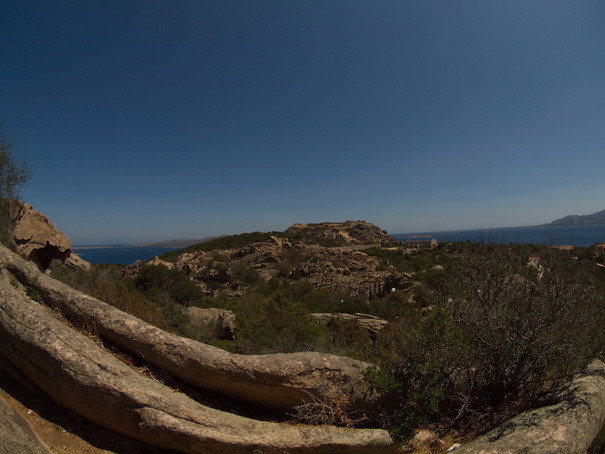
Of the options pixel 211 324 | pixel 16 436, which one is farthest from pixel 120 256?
pixel 16 436

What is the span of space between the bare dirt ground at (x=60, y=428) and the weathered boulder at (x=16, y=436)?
58 centimetres

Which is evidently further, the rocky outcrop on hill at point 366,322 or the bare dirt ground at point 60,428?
the rocky outcrop on hill at point 366,322

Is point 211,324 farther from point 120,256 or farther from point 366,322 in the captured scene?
point 120,256

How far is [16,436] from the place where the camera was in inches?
125

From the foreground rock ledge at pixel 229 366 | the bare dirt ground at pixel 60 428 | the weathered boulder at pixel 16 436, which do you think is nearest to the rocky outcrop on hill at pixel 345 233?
the foreground rock ledge at pixel 229 366

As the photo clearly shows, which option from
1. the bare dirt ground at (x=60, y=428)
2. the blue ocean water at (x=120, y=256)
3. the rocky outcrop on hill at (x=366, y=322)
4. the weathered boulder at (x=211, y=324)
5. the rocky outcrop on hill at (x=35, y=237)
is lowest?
the blue ocean water at (x=120, y=256)

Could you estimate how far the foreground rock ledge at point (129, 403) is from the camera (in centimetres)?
404

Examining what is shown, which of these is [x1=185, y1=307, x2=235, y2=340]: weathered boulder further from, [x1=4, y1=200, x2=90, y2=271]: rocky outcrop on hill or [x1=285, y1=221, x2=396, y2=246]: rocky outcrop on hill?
[x1=285, y1=221, x2=396, y2=246]: rocky outcrop on hill

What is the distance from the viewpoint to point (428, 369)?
5387 mm

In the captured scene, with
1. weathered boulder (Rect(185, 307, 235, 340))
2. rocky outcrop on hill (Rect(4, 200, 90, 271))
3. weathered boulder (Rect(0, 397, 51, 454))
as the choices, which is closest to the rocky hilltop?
weathered boulder (Rect(185, 307, 235, 340))

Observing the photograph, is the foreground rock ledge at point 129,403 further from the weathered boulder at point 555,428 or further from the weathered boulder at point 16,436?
the weathered boulder at point 555,428

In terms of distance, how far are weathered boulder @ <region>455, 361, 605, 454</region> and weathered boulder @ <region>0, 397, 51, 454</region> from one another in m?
5.34

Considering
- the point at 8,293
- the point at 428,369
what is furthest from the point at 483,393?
the point at 8,293

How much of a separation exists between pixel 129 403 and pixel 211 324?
9.69 metres
